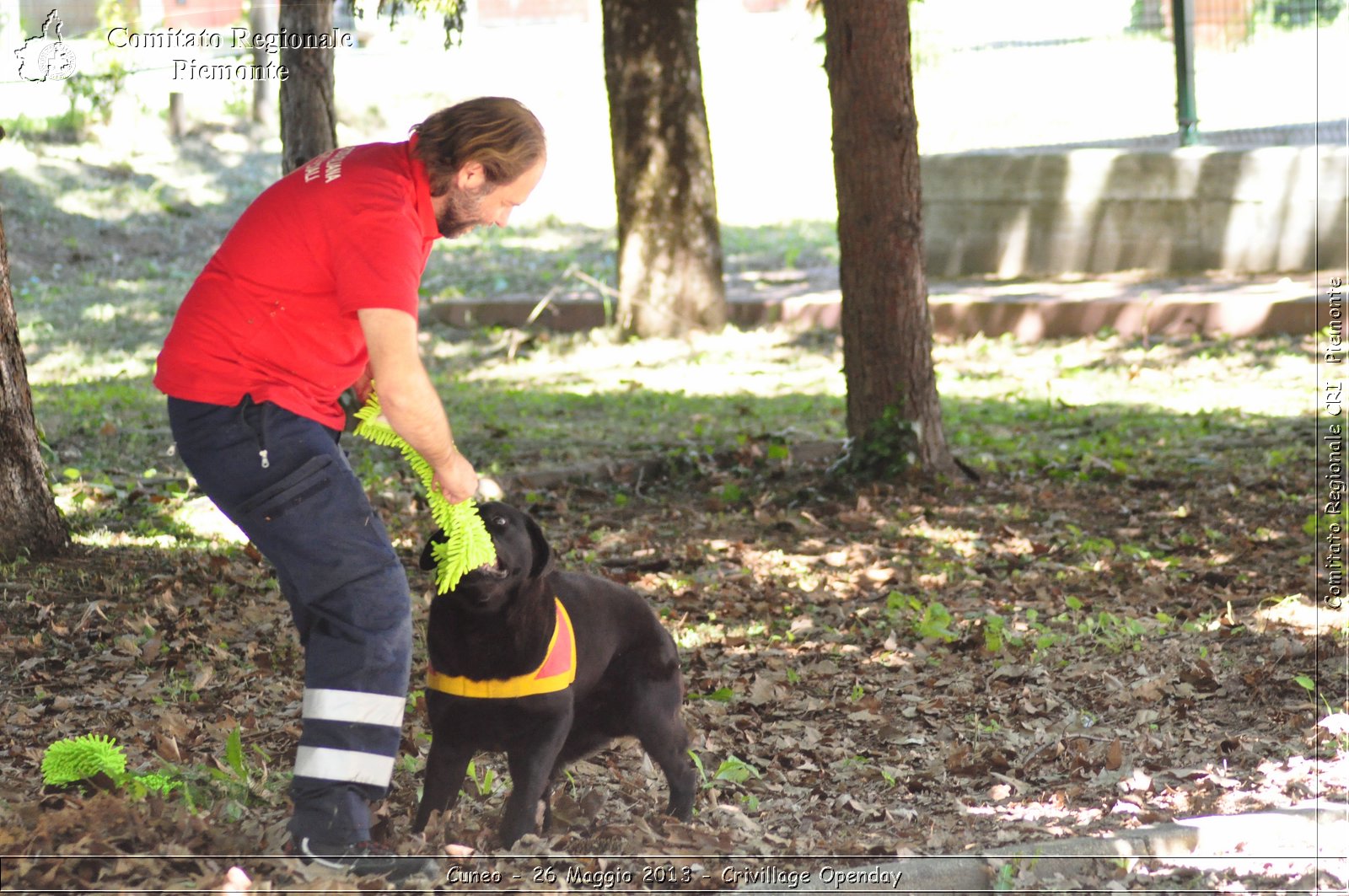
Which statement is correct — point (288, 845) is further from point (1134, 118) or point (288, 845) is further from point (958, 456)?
point (1134, 118)

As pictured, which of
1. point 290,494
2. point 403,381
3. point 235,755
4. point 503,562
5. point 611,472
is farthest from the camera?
point 611,472

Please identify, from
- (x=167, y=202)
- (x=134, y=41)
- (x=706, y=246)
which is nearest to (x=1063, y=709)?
(x=134, y=41)

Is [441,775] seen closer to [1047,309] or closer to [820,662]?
[820,662]

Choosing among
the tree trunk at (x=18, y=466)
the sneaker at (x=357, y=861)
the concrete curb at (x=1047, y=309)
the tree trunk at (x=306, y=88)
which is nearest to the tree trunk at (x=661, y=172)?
the concrete curb at (x=1047, y=309)

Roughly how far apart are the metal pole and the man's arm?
12.5 meters

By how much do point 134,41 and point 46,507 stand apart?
3873 millimetres

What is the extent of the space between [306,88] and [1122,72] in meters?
9.23

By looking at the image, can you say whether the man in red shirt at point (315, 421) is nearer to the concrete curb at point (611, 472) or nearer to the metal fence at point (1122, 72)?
the concrete curb at point (611, 472)

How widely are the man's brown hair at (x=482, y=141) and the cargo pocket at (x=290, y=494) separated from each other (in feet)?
2.48

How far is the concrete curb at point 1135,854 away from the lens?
3.74m

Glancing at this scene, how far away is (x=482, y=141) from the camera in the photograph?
11.2ft

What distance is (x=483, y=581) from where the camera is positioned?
370 centimetres

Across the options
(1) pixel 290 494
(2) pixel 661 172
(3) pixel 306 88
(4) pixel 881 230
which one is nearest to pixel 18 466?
(1) pixel 290 494

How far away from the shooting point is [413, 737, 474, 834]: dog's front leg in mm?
3920
